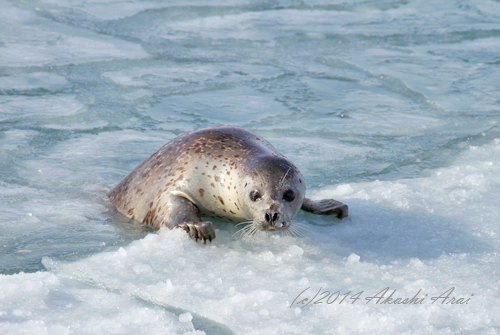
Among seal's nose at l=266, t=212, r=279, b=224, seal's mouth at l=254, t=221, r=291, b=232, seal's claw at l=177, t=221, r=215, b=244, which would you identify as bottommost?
seal's claw at l=177, t=221, r=215, b=244

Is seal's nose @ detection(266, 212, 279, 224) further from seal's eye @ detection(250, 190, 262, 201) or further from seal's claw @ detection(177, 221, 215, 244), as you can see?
seal's claw @ detection(177, 221, 215, 244)

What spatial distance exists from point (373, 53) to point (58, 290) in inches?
224

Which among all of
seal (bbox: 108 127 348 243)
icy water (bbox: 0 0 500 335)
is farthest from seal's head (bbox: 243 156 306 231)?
icy water (bbox: 0 0 500 335)

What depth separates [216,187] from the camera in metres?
3.24

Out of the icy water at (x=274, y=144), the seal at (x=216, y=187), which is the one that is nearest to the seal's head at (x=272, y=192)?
the seal at (x=216, y=187)

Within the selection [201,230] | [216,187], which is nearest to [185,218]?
[201,230]

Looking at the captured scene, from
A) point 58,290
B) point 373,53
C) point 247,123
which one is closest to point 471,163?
point 247,123

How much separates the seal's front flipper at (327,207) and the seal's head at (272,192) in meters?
0.24

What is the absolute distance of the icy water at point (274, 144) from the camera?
231 centimetres

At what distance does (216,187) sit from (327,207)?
2.05 feet

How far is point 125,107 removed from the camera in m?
5.39

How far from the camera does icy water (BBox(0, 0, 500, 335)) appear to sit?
7.59 ft

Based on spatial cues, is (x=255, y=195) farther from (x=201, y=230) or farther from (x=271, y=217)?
(x=201, y=230)

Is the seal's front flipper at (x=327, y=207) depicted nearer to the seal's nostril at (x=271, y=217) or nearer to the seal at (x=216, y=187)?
the seal at (x=216, y=187)
